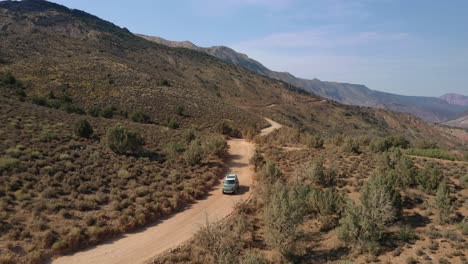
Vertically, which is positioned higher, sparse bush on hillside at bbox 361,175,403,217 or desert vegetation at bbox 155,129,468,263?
sparse bush on hillside at bbox 361,175,403,217

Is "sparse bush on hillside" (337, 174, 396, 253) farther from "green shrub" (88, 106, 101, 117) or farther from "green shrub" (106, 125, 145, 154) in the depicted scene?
"green shrub" (88, 106, 101, 117)

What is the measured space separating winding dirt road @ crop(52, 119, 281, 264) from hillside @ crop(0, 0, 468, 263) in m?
0.68

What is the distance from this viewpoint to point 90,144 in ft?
96.1

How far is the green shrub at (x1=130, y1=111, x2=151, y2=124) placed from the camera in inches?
Answer: 1836

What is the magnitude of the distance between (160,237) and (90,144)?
611 inches

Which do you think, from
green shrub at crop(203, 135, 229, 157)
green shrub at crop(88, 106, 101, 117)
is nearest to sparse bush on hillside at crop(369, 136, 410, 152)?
green shrub at crop(203, 135, 229, 157)

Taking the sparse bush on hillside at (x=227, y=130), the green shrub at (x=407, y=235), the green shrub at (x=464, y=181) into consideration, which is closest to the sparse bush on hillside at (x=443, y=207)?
the green shrub at (x=407, y=235)

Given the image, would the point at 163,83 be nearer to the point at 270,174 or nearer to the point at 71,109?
the point at 71,109

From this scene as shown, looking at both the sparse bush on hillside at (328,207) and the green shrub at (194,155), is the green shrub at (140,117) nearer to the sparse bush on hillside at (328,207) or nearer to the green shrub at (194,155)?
the green shrub at (194,155)

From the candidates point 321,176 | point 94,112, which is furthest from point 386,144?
point 94,112

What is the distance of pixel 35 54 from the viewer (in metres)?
64.8

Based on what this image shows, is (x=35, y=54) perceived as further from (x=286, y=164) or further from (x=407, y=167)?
(x=407, y=167)

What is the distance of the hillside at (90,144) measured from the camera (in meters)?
17.1

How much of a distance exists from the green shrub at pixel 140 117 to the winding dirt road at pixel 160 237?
1001 inches
